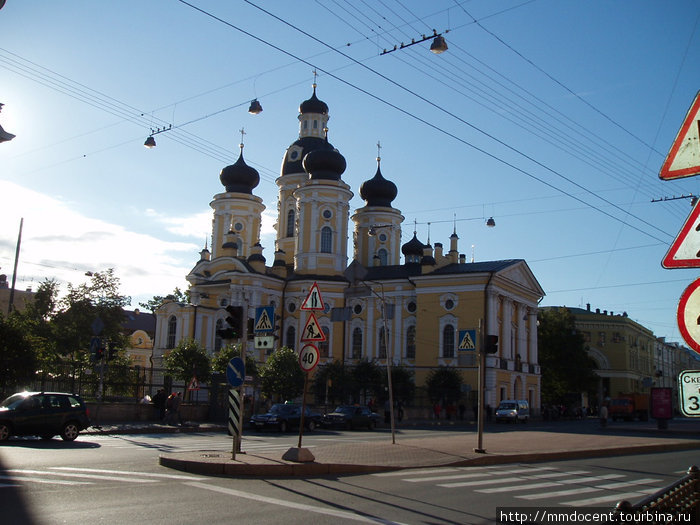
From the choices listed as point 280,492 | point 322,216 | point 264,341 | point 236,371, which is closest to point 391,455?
point 264,341

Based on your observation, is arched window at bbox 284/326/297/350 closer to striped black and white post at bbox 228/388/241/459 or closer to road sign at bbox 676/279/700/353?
striped black and white post at bbox 228/388/241/459

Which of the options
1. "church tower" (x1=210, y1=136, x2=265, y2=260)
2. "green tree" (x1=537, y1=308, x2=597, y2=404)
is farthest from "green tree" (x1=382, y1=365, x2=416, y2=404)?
"church tower" (x1=210, y1=136, x2=265, y2=260)

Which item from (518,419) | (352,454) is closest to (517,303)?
(518,419)

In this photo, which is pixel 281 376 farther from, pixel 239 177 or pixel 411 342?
pixel 239 177

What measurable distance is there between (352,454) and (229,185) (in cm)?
5264

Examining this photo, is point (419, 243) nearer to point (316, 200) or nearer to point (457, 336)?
point (316, 200)

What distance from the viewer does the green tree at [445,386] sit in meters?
51.2

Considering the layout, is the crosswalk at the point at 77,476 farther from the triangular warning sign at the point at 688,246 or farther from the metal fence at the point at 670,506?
the triangular warning sign at the point at 688,246

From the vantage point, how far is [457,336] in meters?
53.4

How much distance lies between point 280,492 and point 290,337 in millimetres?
48823

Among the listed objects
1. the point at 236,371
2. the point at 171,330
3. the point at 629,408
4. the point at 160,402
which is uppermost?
the point at 171,330

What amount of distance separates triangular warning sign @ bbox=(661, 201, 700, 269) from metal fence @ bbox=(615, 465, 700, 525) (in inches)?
66.6

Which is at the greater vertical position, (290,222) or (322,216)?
(290,222)

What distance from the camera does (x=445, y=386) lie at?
168ft
